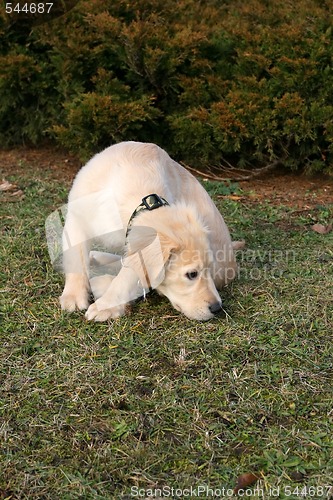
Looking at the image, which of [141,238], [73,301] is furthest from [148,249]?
→ [73,301]

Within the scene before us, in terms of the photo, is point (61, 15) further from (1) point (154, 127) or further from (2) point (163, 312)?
(2) point (163, 312)

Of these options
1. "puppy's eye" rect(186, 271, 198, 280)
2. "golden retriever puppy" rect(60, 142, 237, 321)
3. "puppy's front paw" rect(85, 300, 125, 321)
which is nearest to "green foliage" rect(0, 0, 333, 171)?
"golden retriever puppy" rect(60, 142, 237, 321)

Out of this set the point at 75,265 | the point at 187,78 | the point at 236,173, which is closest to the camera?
the point at 75,265

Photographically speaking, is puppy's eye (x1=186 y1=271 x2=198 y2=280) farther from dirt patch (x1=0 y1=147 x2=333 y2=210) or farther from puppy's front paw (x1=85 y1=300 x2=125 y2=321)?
dirt patch (x1=0 y1=147 x2=333 y2=210)

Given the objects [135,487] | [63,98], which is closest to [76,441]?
[135,487]

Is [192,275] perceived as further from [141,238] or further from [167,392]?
[167,392]

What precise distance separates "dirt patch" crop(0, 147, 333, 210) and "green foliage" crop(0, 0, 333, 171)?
0.21 meters

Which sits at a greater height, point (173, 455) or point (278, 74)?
point (278, 74)

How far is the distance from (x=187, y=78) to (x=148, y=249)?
354cm

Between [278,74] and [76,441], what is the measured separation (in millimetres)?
4701

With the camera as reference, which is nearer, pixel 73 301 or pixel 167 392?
pixel 167 392

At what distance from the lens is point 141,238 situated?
12.2 ft

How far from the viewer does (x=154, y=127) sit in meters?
6.95

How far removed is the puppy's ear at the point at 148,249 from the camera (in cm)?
371
